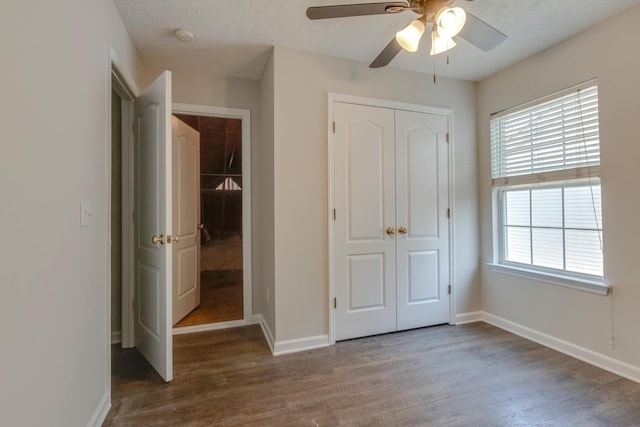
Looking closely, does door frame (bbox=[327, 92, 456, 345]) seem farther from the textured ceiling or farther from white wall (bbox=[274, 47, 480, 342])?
the textured ceiling

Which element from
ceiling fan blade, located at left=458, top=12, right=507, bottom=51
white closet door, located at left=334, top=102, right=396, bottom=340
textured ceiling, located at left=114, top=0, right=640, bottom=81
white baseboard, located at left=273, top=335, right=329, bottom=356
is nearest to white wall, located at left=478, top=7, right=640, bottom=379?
textured ceiling, located at left=114, top=0, right=640, bottom=81

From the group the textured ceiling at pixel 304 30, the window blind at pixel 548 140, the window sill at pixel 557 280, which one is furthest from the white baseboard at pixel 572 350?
the textured ceiling at pixel 304 30

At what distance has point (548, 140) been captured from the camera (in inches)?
101

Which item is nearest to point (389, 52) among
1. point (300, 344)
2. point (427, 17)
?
point (427, 17)

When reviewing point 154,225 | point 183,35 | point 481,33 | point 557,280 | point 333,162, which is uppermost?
point 183,35

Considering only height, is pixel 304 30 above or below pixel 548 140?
above

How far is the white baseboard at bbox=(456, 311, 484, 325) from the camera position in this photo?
121 inches

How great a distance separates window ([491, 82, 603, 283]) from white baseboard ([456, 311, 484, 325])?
2.02 ft

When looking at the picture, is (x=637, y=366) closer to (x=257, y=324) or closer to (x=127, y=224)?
(x=257, y=324)

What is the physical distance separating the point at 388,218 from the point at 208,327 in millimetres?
2091

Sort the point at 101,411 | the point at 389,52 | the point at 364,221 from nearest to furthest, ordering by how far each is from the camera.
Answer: the point at 101,411 → the point at 389,52 → the point at 364,221

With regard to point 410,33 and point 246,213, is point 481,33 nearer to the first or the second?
point 410,33

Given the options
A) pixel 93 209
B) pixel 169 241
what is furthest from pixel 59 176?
pixel 169 241

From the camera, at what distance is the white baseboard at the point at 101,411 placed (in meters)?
1.56
